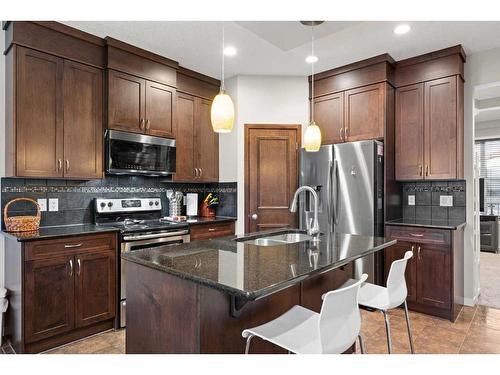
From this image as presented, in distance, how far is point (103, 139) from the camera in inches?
124

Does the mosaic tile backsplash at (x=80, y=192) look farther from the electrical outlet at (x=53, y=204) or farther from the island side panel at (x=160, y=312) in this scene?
the island side panel at (x=160, y=312)

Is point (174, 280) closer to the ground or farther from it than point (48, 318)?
farther from it

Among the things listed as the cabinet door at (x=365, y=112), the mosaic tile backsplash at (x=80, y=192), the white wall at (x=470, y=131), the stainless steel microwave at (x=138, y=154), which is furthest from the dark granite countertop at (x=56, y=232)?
the white wall at (x=470, y=131)

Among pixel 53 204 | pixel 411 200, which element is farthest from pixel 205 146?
pixel 411 200

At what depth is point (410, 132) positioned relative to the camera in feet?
12.0

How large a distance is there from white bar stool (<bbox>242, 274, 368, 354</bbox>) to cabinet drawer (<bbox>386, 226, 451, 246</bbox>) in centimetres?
207

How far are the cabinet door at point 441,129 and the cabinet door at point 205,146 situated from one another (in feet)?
7.92

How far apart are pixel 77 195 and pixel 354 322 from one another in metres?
2.79

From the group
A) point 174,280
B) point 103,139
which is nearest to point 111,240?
point 103,139

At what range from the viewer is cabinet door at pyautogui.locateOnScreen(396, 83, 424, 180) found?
3590mm

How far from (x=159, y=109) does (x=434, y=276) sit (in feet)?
10.5

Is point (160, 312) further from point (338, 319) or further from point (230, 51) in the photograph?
point (230, 51)

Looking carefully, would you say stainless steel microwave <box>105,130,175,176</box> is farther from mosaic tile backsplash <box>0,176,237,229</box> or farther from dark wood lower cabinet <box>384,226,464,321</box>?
dark wood lower cabinet <box>384,226,464,321</box>

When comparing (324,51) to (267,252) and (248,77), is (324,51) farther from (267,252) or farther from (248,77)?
(267,252)
